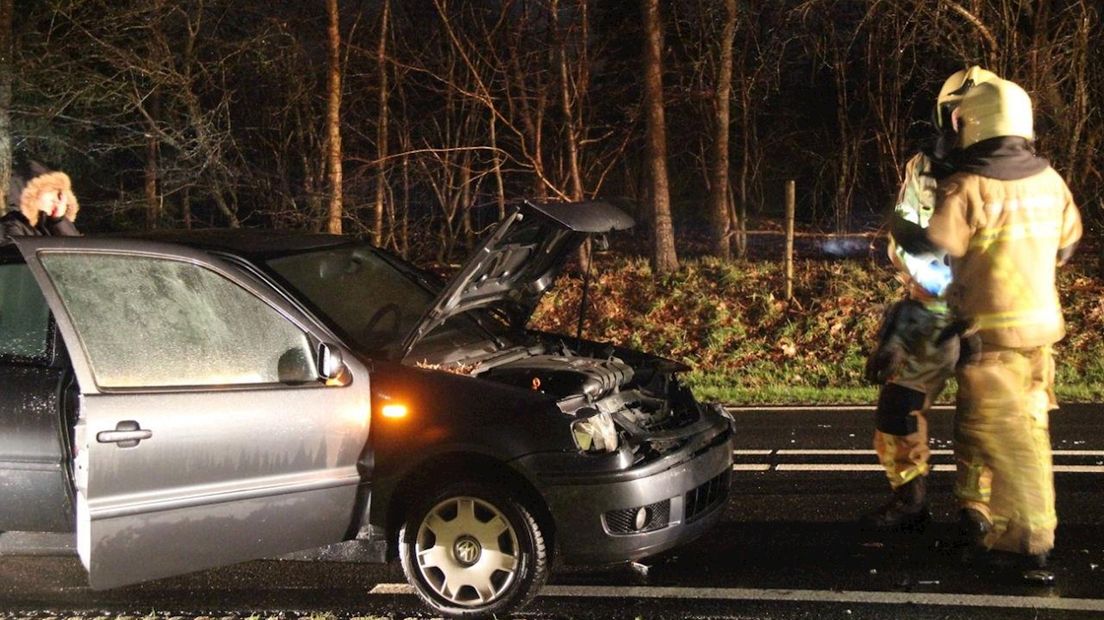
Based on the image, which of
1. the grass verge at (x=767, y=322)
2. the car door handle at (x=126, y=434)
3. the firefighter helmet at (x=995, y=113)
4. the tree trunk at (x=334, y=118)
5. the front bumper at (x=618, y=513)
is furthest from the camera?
the tree trunk at (x=334, y=118)

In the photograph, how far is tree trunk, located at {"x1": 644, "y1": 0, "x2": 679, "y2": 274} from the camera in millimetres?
14242

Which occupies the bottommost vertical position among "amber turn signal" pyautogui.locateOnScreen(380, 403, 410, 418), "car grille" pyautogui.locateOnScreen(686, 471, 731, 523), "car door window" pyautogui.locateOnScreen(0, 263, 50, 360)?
"car grille" pyautogui.locateOnScreen(686, 471, 731, 523)

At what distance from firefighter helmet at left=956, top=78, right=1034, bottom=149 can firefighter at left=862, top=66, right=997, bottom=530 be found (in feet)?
0.60

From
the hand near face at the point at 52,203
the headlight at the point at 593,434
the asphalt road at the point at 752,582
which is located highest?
the hand near face at the point at 52,203

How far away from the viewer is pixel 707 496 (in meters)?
4.88

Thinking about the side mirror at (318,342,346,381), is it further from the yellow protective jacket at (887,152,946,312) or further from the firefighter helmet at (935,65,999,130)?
the firefighter helmet at (935,65,999,130)

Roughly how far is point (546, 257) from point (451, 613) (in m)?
1.77

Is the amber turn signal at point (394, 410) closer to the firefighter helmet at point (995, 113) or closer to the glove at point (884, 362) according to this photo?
the glove at point (884, 362)

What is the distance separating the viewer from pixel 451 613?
4.60m

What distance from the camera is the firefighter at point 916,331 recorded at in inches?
198

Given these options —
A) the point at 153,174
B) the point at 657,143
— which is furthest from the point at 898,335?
the point at 153,174

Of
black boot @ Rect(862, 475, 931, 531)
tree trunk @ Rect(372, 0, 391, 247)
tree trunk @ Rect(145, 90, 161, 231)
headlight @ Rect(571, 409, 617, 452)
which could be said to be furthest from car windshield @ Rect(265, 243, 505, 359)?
tree trunk @ Rect(145, 90, 161, 231)

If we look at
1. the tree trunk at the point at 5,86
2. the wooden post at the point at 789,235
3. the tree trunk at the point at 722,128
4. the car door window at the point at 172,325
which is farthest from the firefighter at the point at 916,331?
the tree trunk at the point at 5,86

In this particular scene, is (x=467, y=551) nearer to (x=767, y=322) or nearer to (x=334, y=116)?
(x=767, y=322)
